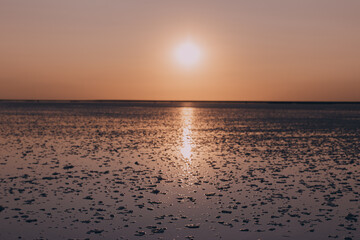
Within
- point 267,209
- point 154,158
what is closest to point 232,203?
point 267,209

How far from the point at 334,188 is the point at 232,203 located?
4.92 m

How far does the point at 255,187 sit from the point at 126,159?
964 cm

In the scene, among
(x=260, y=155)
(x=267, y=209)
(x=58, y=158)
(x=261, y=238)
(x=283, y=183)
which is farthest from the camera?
(x=260, y=155)

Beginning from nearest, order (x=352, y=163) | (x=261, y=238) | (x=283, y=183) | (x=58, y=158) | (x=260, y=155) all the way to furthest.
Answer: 1. (x=261, y=238)
2. (x=283, y=183)
3. (x=352, y=163)
4. (x=58, y=158)
5. (x=260, y=155)

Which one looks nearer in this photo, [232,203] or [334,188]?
[232,203]

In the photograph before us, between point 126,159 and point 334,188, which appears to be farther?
point 126,159

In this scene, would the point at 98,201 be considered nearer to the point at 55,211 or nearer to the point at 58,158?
the point at 55,211

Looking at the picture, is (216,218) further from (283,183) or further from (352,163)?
(352,163)

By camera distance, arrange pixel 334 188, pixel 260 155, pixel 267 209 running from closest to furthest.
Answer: pixel 267 209, pixel 334 188, pixel 260 155

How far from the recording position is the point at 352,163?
2077 centimetres

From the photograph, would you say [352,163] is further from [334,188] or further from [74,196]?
[74,196]

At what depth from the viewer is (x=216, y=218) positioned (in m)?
11.0

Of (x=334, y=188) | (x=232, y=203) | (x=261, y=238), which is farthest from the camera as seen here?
(x=334, y=188)

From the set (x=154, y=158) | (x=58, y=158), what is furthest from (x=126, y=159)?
(x=58, y=158)
